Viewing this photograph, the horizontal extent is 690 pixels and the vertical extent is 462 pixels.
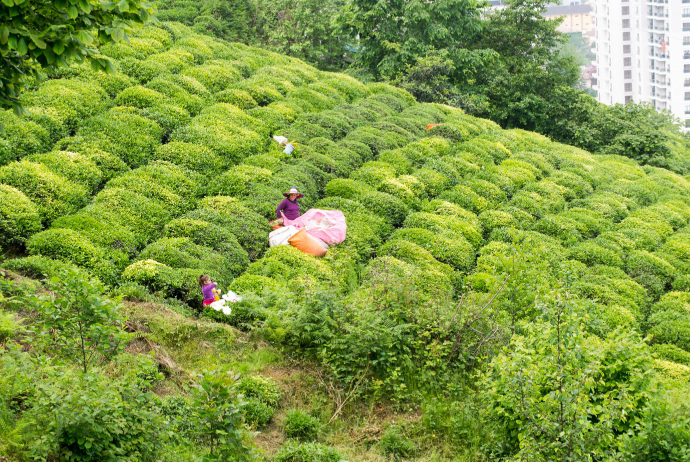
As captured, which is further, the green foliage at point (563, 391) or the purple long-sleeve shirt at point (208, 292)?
the purple long-sleeve shirt at point (208, 292)

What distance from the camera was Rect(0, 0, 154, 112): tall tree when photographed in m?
6.20

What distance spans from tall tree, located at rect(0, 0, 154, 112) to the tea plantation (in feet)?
7.67

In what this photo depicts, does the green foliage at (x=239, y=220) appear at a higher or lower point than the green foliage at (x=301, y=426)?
higher

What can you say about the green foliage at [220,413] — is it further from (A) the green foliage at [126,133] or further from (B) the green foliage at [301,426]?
(A) the green foliage at [126,133]

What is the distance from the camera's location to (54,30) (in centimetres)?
640

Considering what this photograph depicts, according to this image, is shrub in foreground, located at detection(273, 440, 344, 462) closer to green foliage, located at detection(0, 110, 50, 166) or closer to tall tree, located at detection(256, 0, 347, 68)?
green foliage, located at detection(0, 110, 50, 166)

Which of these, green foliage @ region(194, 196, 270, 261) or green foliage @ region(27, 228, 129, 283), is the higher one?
green foliage @ region(27, 228, 129, 283)

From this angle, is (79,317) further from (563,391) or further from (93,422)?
(563,391)

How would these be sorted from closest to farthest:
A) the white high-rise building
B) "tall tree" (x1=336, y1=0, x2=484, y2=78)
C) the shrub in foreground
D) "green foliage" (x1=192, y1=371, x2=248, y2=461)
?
"green foliage" (x1=192, y1=371, x2=248, y2=461), the shrub in foreground, "tall tree" (x1=336, y1=0, x2=484, y2=78), the white high-rise building

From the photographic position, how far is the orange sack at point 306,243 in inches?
554

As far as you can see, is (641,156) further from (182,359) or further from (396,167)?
(182,359)

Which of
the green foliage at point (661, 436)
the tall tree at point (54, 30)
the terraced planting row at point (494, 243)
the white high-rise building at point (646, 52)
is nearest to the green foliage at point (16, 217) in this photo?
the terraced planting row at point (494, 243)

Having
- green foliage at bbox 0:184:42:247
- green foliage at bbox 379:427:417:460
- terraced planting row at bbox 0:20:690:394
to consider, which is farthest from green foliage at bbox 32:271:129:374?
green foliage at bbox 0:184:42:247

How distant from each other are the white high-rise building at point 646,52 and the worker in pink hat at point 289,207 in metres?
87.9
